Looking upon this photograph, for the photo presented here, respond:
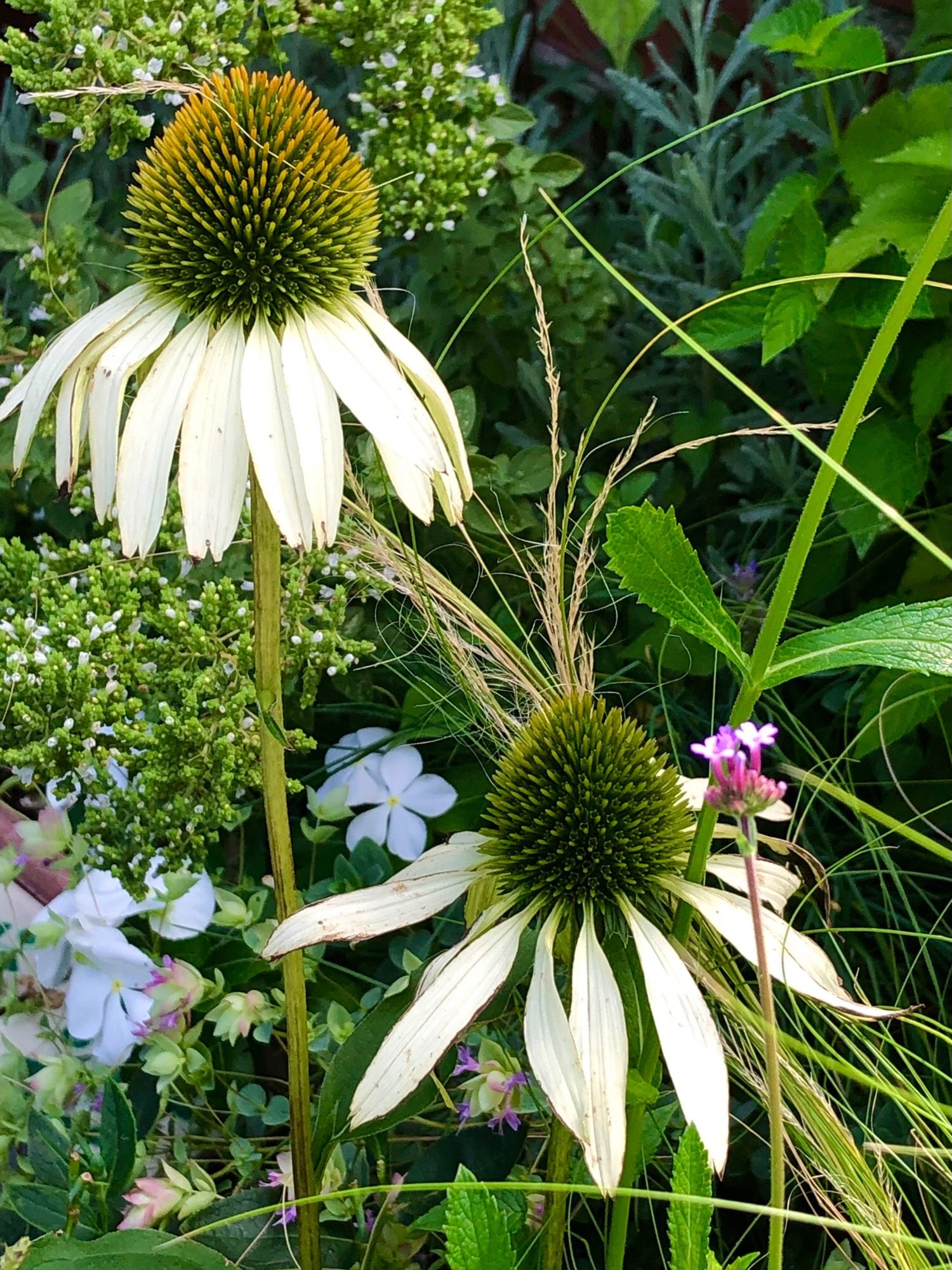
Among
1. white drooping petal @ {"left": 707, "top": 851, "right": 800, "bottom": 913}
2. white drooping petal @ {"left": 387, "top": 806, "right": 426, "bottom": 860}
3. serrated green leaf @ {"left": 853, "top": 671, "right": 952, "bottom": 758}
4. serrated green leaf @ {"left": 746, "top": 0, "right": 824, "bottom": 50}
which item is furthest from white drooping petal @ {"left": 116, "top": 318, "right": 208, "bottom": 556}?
serrated green leaf @ {"left": 746, "top": 0, "right": 824, "bottom": 50}

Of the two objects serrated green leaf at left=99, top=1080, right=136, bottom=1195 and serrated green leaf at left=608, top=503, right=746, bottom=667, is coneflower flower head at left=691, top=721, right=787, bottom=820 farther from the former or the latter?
serrated green leaf at left=99, top=1080, right=136, bottom=1195

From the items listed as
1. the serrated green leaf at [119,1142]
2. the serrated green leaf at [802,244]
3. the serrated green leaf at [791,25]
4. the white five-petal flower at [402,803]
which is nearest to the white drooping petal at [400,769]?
the white five-petal flower at [402,803]

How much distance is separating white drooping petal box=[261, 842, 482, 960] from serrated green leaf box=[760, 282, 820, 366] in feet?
1.38

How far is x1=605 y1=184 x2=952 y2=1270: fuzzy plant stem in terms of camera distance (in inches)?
14.5

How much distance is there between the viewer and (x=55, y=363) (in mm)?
466

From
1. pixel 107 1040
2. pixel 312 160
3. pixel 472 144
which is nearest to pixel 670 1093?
pixel 107 1040

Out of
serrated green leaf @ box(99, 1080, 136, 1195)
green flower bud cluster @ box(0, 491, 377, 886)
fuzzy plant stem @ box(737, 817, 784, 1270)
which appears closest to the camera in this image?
fuzzy plant stem @ box(737, 817, 784, 1270)

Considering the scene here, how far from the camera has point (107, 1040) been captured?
0.66m

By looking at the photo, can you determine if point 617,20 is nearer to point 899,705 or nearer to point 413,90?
point 413,90

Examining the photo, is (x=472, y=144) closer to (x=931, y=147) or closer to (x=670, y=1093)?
(x=931, y=147)

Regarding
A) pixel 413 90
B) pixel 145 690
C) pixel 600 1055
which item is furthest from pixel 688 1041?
pixel 413 90

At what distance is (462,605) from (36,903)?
1.19 feet

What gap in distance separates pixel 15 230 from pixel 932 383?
0.68 metres

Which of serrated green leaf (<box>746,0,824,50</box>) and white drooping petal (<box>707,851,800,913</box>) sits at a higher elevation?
serrated green leaf (<box>746,0,824,50</box>)
